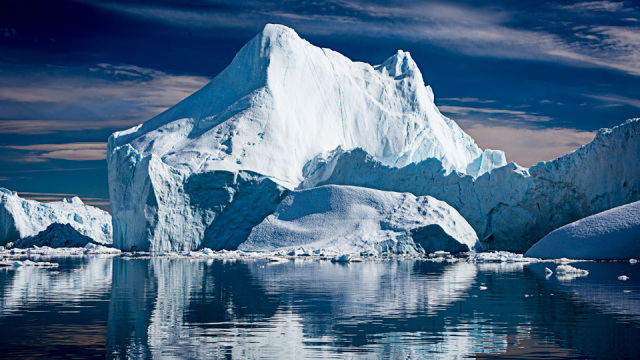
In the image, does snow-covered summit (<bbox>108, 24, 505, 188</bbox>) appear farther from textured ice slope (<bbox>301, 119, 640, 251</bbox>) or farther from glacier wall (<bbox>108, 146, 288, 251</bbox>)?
textured ice slope (<bbox>301, 119, 640, 251</bbox>)

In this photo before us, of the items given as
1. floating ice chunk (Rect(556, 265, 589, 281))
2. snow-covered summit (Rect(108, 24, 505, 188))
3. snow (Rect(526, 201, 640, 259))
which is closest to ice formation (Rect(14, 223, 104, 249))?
snow-covered summit (Rect(108, 24, 505, 188))

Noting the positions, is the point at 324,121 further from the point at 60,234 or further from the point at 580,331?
the point at 580,331

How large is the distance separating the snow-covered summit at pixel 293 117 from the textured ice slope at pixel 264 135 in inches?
3.7

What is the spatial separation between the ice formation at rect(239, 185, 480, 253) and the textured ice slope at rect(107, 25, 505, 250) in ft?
16.0

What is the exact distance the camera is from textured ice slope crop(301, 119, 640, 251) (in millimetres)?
39156

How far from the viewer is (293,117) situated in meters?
50.7

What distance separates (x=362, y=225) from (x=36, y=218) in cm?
3255

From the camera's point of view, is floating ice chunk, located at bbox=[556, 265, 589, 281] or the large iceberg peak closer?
floating ice chunk, located at bbox=[556, 265, 589, 281]

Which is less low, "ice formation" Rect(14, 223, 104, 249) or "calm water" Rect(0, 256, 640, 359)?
"ice formation" Rect(14, 223, 104, 249)

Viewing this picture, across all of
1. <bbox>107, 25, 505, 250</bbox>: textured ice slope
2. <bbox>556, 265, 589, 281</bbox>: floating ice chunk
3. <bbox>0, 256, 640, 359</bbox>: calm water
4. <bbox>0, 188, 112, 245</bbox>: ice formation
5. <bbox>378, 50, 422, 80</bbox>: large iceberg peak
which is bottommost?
<bbox>0, 256, 640, 359</bbox>: calm water

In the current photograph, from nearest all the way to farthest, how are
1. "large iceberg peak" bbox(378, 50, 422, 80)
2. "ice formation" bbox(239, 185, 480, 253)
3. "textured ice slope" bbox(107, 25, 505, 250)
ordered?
"ice formation" bbox(239, 185, 480, 253) → "textured ice slope" bbox(107, 25, 505, 250) → "large iceberg peak" bbox(378, 50, 422, 80)

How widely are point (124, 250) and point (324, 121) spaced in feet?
64.9

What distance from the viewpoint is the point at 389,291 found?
632 inches

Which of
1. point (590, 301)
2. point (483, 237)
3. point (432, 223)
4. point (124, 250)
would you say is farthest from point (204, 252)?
point (590, 301)
